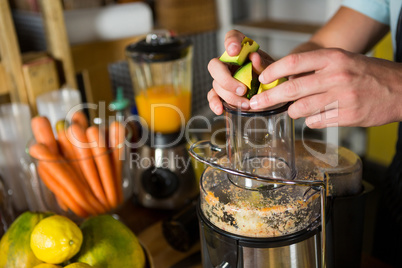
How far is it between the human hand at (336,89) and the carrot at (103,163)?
17.6 inches

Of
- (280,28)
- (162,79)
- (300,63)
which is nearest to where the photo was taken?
(300,63)

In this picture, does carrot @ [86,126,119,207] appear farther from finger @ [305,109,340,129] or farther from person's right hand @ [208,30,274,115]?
finger @ [305,109,340,129]

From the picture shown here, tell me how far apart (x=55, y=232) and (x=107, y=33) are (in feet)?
2.76

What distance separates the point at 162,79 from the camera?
3.64 feet

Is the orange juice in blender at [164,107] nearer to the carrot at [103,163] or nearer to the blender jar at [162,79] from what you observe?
the blender jar at [162,79]

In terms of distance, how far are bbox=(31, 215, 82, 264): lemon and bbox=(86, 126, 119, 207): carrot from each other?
226 millimetres

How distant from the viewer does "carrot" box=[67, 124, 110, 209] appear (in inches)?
34.0

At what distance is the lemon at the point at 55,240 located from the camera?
0.62m

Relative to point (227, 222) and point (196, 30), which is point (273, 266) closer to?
point (227, 222)

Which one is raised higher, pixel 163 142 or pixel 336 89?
pixel 336 89

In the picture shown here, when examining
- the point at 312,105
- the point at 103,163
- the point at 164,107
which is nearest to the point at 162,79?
the point at 164,107

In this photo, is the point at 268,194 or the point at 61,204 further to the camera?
the point at 61,204

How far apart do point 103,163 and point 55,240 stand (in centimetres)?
27

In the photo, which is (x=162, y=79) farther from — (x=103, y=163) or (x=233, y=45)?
(x=233, y=45)
